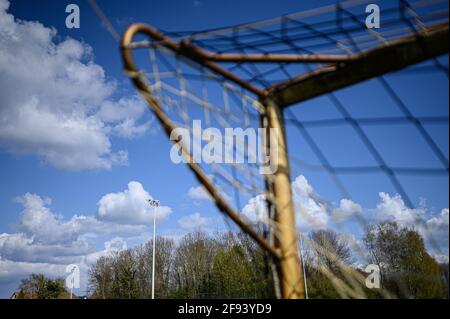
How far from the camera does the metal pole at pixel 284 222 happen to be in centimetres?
477

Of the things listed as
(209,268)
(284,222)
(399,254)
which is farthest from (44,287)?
(284,222)

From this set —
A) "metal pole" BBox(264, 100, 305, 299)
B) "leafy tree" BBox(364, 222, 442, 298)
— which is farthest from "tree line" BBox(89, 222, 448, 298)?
"metal pole" BBox(264, 100, 305, 299)

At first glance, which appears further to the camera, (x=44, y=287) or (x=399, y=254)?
(x=44, y=287)

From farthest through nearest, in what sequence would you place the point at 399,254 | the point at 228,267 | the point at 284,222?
the point at 228,267 → the point at 399,254 → the point at 284,222

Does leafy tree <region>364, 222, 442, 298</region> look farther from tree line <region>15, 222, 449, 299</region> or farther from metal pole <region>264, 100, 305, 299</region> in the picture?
metal pole <region>264, 100, 305, 299</region>

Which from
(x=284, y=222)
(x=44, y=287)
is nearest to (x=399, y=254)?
(x=284, y=222)

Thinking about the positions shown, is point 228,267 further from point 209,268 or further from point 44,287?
point 44,287

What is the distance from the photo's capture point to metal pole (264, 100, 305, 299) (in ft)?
15.6

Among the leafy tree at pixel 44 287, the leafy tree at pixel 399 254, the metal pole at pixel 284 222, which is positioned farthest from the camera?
the leafy tree at pixel 44 287

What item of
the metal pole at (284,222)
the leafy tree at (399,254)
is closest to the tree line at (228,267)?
the leafy tree at (399,254)

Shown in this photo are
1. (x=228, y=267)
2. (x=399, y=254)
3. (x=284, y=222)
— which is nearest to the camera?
(x=284, y=222)

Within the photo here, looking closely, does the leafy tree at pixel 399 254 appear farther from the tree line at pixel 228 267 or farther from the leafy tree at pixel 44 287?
the leafy tree at pixel 44 287

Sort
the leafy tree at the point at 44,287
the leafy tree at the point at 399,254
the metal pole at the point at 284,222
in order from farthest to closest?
the leafy tree at the point at 44,287 → the leafy tree at the point at 399,254 → the metal pole at the point at 284,222

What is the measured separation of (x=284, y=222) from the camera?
5.00 m
